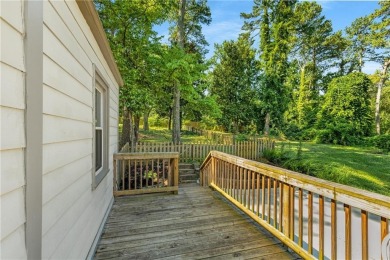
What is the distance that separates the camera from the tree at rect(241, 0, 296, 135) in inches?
603

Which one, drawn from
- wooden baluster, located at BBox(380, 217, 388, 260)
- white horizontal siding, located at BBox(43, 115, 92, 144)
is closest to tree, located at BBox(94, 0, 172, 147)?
white horizontal siding, located at BBox(43, 115, 92, 144)

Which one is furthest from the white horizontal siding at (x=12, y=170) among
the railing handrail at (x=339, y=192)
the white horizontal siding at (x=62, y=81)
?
the railing handrail at (x=339, y=192)

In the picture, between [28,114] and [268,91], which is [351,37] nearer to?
[268,91]

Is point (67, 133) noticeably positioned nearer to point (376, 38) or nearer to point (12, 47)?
point (12, 47)

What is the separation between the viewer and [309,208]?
2.14 metres

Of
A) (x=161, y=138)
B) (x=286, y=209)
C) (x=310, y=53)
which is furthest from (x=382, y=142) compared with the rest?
(x=286, y=209)

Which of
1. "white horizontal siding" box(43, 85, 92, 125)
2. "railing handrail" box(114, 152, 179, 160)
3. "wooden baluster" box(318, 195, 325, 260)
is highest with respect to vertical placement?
"white horizontal siding" box(43, 85, 92, 125)

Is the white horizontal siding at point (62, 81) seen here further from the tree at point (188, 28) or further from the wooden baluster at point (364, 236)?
the tree at point (188, 28)

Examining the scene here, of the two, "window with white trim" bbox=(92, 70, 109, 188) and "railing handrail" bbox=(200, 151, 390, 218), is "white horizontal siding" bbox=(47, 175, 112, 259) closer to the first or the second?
"window with white trim" bbox=(92, 70, 109, 188)

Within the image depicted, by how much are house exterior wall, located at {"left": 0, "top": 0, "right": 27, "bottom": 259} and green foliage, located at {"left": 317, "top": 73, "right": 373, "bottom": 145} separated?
62.1 ft

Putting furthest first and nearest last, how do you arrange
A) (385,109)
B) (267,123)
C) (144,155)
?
(385,109)
(267,123)
(144,155)

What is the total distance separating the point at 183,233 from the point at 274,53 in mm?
16047

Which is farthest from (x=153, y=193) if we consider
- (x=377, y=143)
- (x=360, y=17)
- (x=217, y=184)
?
(x=360, y=17)

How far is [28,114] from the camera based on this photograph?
1.04 metres
